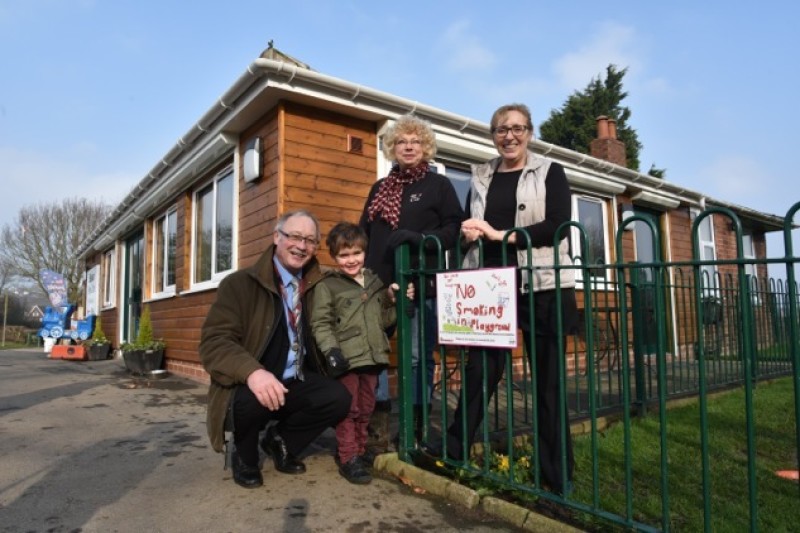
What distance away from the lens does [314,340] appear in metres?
2.90

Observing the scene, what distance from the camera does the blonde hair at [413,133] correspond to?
3111 mm

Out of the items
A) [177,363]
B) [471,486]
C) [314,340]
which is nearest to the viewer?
[471,486]

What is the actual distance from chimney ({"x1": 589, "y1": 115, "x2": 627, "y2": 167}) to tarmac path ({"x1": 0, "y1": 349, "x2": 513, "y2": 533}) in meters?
9.73

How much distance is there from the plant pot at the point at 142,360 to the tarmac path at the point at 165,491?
3.55 m

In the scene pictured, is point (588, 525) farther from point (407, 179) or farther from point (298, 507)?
point (407, 179)

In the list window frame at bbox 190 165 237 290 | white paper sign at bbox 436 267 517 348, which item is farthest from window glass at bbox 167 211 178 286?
white paper sign at bbox 436 267 517 348

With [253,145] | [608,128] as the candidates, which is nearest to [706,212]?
[253,145]

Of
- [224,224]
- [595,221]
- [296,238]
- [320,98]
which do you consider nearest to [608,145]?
[595,221]

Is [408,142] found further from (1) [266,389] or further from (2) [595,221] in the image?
(2) [595,221]

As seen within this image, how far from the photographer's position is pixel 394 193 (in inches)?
127

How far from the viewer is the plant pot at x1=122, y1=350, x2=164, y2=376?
7.92 metres

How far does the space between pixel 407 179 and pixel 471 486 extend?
5.70 feet

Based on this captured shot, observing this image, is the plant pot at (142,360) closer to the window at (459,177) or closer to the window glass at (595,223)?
the window at (459,177)

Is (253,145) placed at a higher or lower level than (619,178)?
lower
